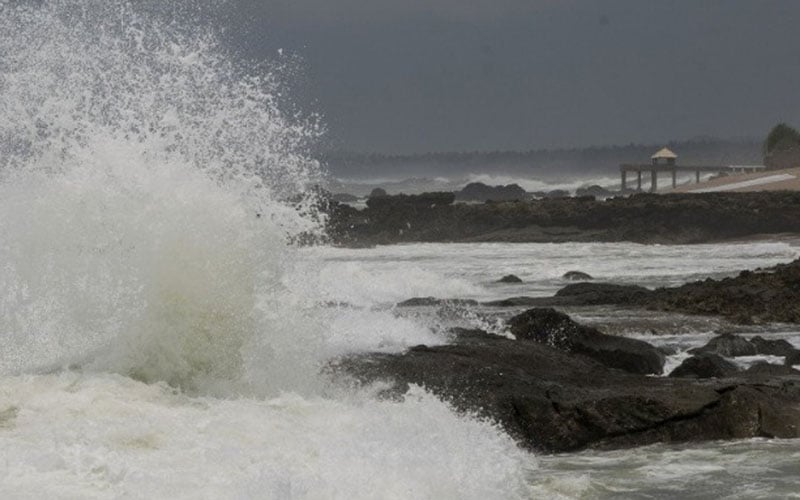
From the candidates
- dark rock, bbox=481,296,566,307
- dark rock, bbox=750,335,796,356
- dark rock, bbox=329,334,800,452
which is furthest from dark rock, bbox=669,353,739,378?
dark rock, bbox=481,296,566,307

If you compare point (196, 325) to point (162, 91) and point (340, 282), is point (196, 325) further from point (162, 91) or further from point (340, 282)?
point (340, 282)

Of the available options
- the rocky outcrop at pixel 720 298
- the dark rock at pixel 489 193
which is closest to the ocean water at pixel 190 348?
the rocky outcrop at pixel 720 298

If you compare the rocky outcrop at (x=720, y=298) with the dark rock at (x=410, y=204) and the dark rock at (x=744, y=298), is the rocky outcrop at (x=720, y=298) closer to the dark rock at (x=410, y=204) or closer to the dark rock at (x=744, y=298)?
the dark rock at (x=744, y=298)

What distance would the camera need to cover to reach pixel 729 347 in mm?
14688

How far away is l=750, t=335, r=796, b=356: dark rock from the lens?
48.0 ft

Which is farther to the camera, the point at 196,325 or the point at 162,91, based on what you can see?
Result: the point at 162,91

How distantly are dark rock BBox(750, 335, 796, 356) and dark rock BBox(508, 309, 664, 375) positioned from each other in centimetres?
139

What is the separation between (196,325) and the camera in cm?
1014

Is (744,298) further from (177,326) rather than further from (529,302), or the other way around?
(177,326)

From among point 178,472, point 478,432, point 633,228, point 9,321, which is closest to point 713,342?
point 478,432

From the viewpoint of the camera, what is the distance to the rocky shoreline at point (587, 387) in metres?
9.92

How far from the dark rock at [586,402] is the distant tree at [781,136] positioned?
69.0 metres

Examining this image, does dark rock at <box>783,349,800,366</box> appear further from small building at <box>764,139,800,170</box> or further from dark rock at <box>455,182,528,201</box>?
dark rock at <box>455,182,528,201</box>

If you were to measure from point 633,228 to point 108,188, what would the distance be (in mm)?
36093
